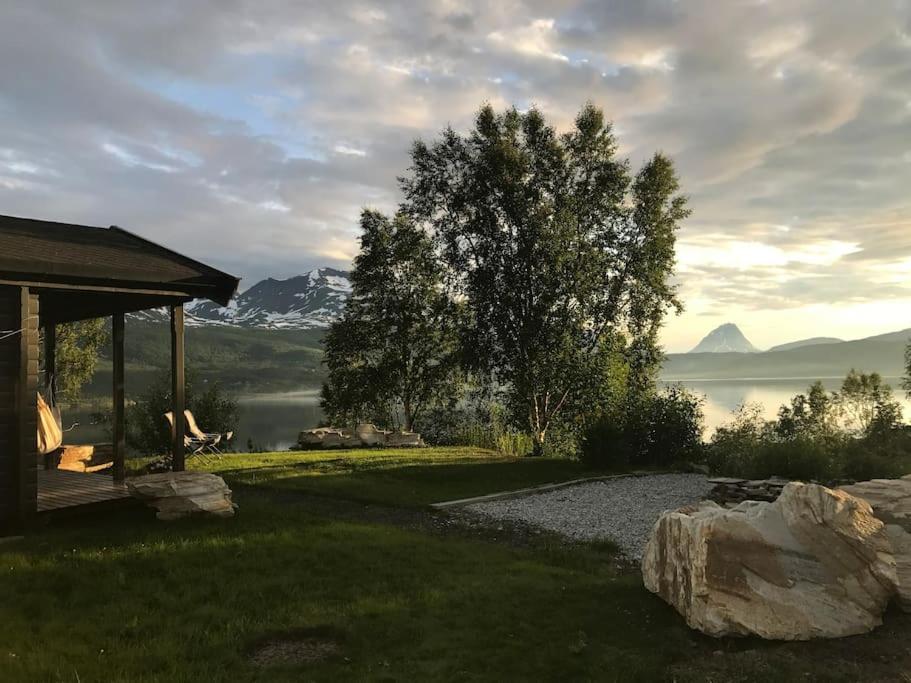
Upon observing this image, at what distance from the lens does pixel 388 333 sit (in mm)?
22250

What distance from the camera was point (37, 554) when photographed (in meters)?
5.73

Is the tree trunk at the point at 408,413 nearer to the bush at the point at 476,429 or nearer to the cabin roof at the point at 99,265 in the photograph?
the bush at the point at 476,429

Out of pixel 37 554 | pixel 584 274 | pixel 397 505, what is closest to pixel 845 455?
pixel 584 274

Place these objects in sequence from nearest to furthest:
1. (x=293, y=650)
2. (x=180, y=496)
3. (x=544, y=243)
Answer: (x=293, y=650) < (x=180, y=496) < (x=544, y=243)

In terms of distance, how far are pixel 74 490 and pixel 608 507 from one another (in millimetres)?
7933

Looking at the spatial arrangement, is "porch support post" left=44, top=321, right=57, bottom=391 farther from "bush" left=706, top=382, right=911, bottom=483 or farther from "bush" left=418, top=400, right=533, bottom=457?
"bush" left=706, top=382, right=911, bottom=483

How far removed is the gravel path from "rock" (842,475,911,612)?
7.87ft

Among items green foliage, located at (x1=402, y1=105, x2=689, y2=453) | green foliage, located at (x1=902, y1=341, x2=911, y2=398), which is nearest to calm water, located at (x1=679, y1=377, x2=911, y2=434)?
green foliage, located at (x1=902, y1=341, x2=911, y2=398)

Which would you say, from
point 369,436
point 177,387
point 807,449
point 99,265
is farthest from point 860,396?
point 99,265

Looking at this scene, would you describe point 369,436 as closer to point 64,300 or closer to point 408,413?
point 408,413

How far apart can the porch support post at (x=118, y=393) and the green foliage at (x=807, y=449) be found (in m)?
10.8

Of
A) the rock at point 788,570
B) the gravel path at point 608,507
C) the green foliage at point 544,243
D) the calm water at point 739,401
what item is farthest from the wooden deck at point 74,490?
the calm water at point 739,401

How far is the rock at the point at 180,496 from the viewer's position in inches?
280

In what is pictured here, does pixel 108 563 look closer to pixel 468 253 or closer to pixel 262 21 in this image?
pixel 262 21
